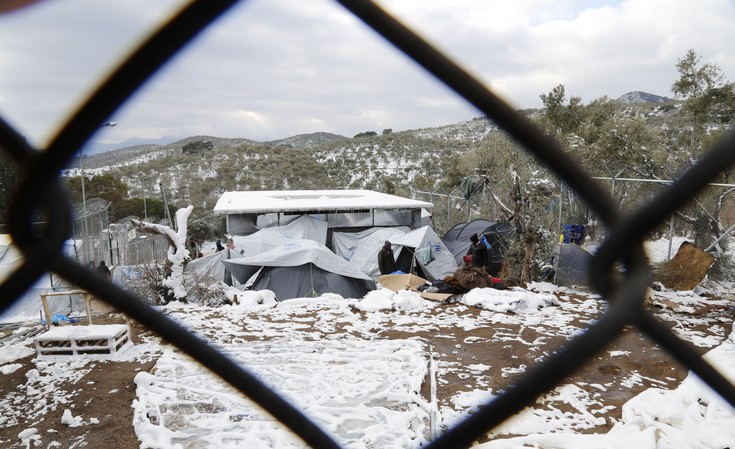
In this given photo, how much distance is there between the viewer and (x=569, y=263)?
8.70 m

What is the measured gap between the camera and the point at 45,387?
4.46 m

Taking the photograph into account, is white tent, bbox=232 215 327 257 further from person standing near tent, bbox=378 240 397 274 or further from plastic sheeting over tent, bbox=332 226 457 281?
person standing near tent, bbox=378 240 397 274

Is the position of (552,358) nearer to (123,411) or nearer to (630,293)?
(630,293)

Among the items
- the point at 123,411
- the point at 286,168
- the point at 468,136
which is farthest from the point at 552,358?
the point at 468,136

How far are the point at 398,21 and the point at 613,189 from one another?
28.7 feet

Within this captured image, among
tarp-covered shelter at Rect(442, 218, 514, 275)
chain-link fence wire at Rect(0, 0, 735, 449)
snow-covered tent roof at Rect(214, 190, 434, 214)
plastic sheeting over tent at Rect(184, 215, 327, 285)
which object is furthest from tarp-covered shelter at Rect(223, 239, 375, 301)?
chain-link fence wire at Rect(0, 0, 735, 449)

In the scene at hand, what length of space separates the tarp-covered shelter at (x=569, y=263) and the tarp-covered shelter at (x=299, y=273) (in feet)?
13.6

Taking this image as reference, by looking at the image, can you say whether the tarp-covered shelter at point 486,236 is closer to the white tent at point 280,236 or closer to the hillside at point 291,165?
the white tent at point 280,236

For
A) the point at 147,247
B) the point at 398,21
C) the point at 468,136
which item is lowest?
the point at 147,247

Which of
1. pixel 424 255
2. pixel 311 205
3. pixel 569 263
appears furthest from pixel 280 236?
pixel 569 263

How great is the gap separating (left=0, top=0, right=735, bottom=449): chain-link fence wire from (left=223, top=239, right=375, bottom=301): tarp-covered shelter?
9.31 metres

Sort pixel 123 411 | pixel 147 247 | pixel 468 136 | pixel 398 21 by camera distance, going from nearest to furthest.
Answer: pixel 398 21 < pixel 123 411 < pixel 147 247 < pixel 468 136

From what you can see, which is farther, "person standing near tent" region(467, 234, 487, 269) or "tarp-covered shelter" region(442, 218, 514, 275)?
"tarp-covered shelter" region(442, 218, 514, 275)

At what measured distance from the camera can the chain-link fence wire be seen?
1.63 ft
